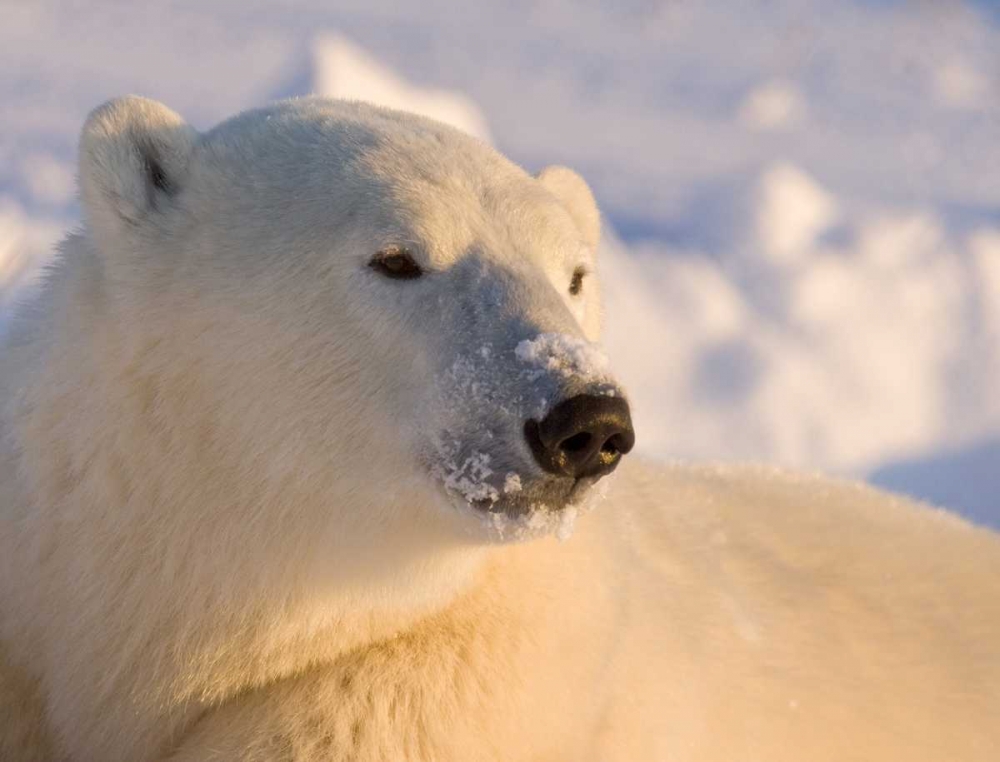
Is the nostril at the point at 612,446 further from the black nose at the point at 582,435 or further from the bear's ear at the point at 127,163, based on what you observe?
the bear's ear at the point at 127,163

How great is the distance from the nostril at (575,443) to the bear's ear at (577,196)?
1531 millimetres

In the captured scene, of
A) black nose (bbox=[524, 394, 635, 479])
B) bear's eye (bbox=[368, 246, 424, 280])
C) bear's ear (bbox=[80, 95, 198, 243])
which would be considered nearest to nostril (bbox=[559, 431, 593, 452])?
black nose (bbox=[524, 394, 635, 479])

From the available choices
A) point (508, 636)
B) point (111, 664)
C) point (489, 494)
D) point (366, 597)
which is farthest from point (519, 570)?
point (111, 664)

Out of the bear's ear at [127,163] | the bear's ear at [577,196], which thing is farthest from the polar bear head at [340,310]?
the bear's ear at [577,196]

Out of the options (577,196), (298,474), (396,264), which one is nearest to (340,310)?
(396,264)

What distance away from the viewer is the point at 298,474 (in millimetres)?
3229

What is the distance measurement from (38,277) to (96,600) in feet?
3.41

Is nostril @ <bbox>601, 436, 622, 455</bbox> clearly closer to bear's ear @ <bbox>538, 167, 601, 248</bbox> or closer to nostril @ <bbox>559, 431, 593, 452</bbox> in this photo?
nostril @ <bbox>559, 431, 593, 452</bbox>

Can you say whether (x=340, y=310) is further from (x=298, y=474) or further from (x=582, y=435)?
(x=582, y=435)

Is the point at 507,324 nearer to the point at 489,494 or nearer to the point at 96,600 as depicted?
the point at 489,494

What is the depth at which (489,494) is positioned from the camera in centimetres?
288

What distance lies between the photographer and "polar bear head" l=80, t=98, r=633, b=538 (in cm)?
294

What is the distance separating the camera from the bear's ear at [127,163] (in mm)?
3465

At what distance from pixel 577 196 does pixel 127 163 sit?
4.95 ft
